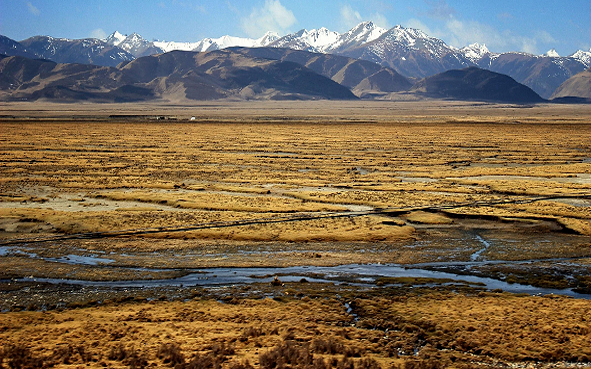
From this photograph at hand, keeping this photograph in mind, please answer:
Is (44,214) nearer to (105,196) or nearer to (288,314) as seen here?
(105,196)

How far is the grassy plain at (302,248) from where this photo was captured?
540 inches

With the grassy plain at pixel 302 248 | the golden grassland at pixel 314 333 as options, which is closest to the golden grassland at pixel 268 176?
the grassy plain at pixel 302 248

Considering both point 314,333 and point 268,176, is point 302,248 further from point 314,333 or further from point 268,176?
point 268,176

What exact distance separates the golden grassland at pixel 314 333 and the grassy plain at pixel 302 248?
Answer: 5 cm

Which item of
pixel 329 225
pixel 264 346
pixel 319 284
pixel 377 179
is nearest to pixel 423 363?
pixel 264 346

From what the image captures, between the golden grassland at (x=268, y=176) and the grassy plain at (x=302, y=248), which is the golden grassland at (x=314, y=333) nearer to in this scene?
the grassy plain at (x=302, y=248)

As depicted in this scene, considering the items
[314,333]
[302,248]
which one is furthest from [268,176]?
[314,333]

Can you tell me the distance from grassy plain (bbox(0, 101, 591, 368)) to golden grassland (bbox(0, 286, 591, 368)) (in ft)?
0.18

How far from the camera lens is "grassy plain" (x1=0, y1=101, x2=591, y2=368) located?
13.7 metres

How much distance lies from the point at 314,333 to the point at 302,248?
9333 mm

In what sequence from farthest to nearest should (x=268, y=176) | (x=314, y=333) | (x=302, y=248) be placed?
(x=268, y=176) → (x=302, y=248) → (x=314, y=333)

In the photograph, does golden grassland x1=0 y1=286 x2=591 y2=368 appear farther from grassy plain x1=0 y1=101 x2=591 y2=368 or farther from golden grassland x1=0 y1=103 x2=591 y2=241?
golden grassland x1=0 y1=103 x2=591 y2=241

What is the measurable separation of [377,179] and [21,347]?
32.7 meters

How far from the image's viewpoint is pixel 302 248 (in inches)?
938
